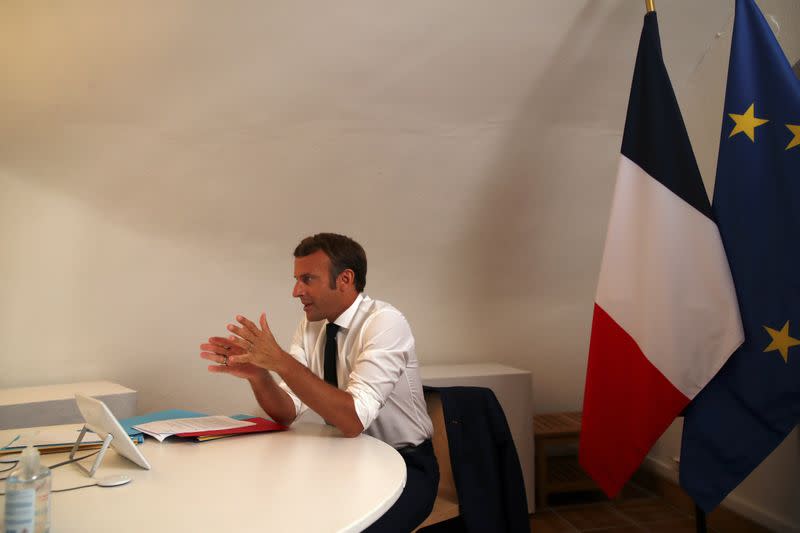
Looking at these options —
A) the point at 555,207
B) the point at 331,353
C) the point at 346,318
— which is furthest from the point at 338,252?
the point at 555,207

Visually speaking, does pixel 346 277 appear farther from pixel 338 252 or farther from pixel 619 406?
pixel 619 406

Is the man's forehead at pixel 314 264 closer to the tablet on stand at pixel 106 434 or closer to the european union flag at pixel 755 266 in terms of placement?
the tablet on stand at pixel 106 434

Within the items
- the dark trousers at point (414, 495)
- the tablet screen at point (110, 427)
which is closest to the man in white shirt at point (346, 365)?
the dark trousers at point (414, 495)

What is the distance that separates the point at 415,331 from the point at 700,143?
179cm

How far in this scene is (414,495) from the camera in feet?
5.61

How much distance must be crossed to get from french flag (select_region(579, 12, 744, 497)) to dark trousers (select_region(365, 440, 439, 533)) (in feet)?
2.72

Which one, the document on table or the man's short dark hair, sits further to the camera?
the man's short dark hair

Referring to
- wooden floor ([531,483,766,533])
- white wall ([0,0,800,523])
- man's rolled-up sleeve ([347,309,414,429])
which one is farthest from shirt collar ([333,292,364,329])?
wooden floor ([531,483,766,533])

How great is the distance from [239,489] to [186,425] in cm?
60

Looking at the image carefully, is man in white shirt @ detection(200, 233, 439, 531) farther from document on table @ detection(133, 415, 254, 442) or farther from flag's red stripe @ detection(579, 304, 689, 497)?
flag's red stripe @ detection(579, 304, 689, 497)

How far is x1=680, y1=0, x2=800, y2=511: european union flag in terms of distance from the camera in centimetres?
205

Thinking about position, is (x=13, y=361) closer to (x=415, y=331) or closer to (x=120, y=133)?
(x=120, y=133)

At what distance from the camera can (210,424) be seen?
176cm

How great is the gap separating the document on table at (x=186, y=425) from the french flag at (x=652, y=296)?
4.63 feet
